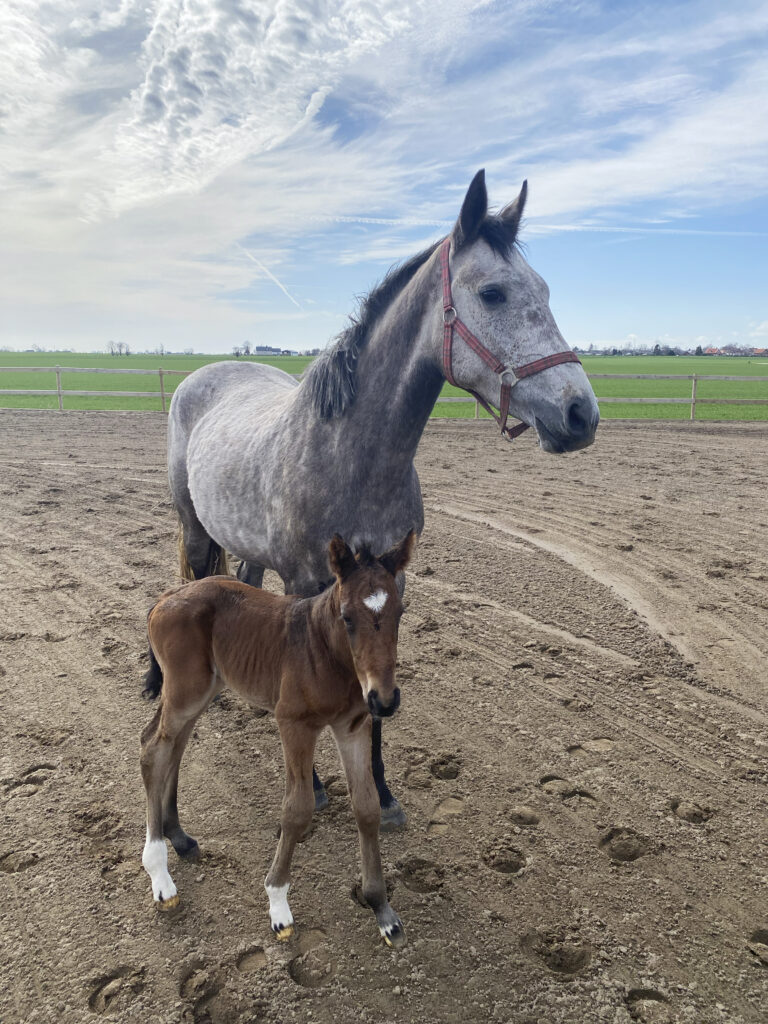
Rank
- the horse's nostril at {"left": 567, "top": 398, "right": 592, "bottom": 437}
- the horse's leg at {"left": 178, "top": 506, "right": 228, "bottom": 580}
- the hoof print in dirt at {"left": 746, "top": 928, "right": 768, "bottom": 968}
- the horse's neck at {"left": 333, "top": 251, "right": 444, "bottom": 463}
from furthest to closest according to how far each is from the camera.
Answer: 1. the horse's leg at {"left": 178, "top": 506, "right": 228, "bottom": 580}
2. the horse's neck at {"left": 333, "top": 251, "right": 444, "bottom": 463}
3. the horse's nostril at {"left": 567, "top": 398, "right": 592, "bottom": 437}
4. the hoof print in dirt at {"left": 746, "top": 928, "right": 768, "bottom": 968}

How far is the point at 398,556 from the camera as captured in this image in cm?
233

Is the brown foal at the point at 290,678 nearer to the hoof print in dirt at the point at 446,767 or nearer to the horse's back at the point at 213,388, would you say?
the hoof print in dirt at the point at 446,767

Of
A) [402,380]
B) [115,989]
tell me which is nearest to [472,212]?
[402,380]

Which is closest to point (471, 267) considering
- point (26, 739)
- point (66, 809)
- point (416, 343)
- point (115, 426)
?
point (416, 343)

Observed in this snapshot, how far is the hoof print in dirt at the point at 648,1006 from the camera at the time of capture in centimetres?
202

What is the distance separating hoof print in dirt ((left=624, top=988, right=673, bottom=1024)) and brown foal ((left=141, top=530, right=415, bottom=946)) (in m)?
0.81

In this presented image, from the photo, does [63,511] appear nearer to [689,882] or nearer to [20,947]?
[20,947]

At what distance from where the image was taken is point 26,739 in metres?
3.48

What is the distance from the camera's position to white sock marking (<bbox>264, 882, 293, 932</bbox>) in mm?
2326

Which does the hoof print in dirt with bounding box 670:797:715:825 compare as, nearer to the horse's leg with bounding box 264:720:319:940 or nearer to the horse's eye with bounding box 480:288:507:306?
the horse's leg with bounding box 264:720:319:940

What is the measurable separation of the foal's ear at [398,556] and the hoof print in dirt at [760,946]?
190 centimetres

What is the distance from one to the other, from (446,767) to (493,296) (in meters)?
2.40

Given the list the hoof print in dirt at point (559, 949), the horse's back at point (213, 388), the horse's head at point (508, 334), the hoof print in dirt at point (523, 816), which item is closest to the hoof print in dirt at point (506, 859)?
the hoof print in dirt at point (523, 816)

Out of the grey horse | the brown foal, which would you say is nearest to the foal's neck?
the brown foal
